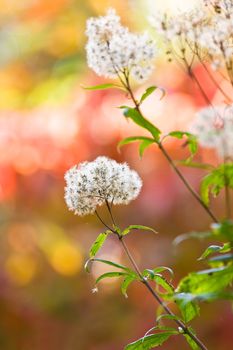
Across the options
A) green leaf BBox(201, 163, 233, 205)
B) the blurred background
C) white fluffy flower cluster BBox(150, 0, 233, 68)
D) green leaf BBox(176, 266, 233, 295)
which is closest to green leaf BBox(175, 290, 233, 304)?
green leaf BBox(176, 266, 233, 295)

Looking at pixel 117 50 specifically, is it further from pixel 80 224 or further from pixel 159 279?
pixel 80 224

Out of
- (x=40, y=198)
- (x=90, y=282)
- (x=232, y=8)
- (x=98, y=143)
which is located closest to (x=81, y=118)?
(x=98, y=143)

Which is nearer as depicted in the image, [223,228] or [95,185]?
[223,228]

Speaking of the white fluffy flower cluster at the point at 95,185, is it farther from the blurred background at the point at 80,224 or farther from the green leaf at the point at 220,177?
the blurred background at the point at 80,224

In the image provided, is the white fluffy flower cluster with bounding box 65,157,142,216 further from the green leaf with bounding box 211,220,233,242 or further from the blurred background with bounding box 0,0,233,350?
the blurred background with bounding box 0,0,233,350

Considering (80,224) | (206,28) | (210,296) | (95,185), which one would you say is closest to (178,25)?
(206,28)

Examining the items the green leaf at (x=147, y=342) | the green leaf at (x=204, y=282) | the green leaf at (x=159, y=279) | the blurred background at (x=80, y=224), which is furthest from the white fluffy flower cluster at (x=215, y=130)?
the blurred background at (x=80, y=224)
